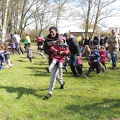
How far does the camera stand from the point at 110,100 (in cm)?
618

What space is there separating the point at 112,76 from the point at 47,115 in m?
5.18

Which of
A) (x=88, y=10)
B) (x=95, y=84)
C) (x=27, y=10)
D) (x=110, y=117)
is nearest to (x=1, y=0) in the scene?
(x=27, y=10)

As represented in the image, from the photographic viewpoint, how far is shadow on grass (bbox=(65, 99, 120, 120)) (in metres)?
5.16

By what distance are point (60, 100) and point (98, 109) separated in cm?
114

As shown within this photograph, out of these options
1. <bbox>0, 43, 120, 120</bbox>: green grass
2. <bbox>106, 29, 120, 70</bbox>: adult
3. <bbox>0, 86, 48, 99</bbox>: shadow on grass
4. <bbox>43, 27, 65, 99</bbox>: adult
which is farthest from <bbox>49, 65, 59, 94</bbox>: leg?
<bbox>106, 29, 120, 70</bbox>: adult

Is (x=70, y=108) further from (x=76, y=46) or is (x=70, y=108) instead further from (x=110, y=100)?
(x=76, y=46)

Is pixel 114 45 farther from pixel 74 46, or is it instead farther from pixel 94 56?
pixel 74 46

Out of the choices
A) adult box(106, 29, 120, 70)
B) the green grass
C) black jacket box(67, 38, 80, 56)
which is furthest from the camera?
adult box(106, 29, 120, 70)

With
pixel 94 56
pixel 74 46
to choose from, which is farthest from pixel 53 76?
pixel 94 56

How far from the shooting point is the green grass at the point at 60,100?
513 cm

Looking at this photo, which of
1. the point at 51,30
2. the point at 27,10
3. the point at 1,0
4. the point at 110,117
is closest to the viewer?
the point at 110,117

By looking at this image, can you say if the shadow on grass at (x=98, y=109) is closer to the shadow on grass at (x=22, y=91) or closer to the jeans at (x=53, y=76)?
the jeans at (x=53, y=76)

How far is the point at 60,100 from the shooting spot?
606 centimetres

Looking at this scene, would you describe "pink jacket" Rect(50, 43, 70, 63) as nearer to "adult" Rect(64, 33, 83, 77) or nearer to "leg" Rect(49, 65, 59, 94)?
"leg" Rect(49, 65, 59, 94)
